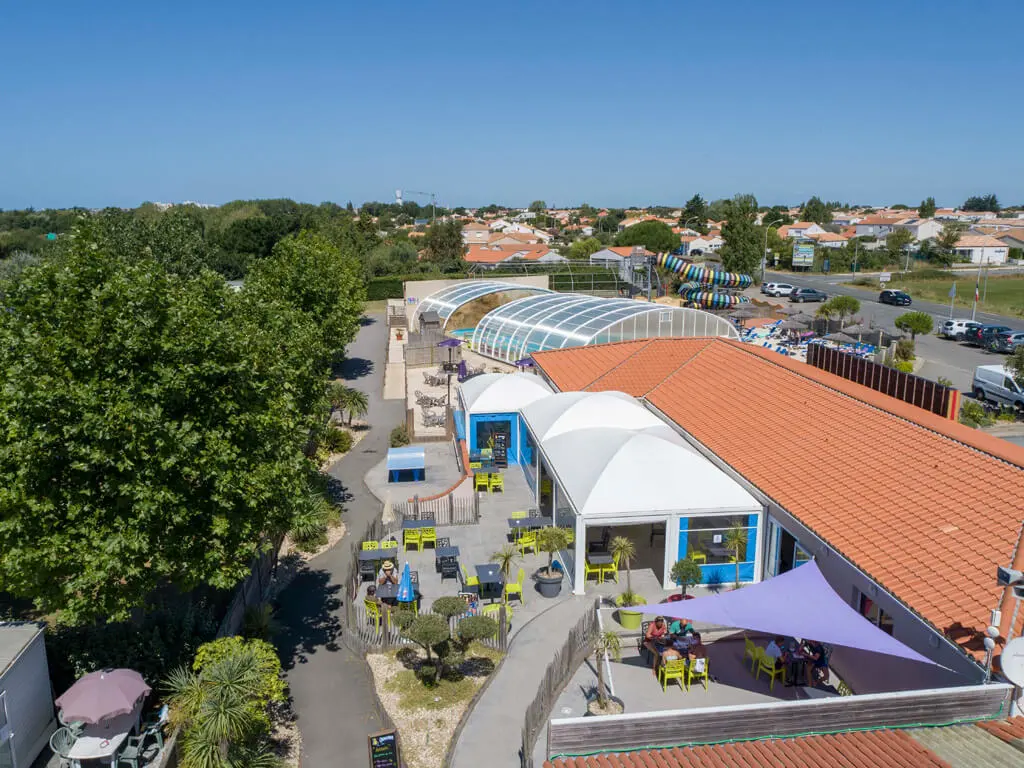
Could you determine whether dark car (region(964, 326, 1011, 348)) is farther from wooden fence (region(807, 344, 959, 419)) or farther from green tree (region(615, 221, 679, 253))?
green tree (region(615, 221, 679, 253))

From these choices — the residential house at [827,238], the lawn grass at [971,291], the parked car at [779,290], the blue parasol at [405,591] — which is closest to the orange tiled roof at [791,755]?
the blue parasol at [405,591]

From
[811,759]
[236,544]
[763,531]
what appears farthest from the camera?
[763,531]

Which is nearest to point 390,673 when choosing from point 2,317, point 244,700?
point 244,700

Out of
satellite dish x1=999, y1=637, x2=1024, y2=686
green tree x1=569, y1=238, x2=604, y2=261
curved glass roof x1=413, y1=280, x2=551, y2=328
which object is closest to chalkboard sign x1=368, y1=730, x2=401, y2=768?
satellite dish x1=999, y1=637, x2=1024, y2=686

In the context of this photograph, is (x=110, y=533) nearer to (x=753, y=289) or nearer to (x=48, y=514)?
(x=48, y=514)

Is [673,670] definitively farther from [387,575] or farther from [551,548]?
[387,575]

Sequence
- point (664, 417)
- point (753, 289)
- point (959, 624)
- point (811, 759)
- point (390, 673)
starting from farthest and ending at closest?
point (753, 289)
point (664, 417)
point (390, 673)
point (959, 624)
point (811, 759)

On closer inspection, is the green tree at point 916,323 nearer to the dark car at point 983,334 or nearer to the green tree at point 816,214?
the dark car at point 983,334
